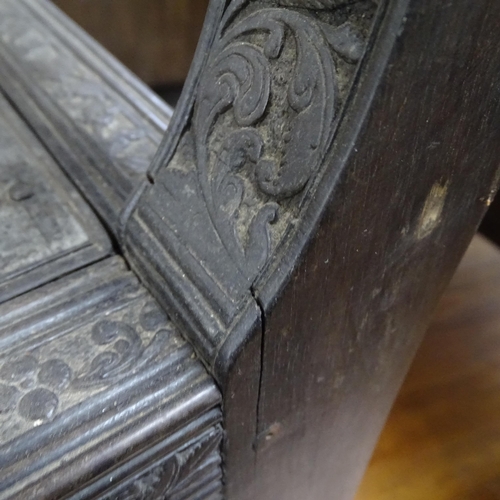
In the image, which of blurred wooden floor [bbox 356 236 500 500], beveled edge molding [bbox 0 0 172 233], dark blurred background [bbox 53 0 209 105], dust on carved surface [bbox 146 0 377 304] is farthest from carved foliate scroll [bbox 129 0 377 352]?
dark blurred background [bbox 53 0 209 105]

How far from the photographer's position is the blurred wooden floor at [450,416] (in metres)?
1.07

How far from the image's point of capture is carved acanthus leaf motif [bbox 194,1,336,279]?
34 centimetres

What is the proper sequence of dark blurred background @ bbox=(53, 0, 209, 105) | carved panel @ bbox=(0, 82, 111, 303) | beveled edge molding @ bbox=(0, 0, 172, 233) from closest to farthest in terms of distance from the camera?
carved panel @ bbox=(0, 82, 111, 303) < beveled edge molding @ bbox=(0, 0, 172, 233) < dark blurred background @ bbox=(53, 0, 209, 105)

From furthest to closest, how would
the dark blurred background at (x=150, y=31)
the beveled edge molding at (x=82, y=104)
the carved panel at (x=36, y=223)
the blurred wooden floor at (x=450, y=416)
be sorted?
the dark blurred background at (x=150, y=31) → the blurred wooden floor at (x=450, y=416) → the beveled edge molding at (x=82, y=104) → the carved panel at (x=36, y=223)

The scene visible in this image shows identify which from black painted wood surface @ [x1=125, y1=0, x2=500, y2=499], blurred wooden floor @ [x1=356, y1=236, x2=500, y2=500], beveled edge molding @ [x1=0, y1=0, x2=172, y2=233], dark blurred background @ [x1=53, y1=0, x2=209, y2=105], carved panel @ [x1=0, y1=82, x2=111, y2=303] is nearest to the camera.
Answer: black painted wood surface @ [x1=125, y1=0, x2=500, y2=499]

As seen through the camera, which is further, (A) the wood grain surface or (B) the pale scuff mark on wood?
(A) the wood grain surface

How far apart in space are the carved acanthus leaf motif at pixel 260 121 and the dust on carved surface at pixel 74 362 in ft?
0.36

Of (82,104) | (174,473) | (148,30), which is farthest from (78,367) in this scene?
(148,30)

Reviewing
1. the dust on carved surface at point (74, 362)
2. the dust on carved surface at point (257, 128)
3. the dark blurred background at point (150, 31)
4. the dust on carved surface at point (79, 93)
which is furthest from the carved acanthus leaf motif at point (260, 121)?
the dark blurred background at point (150, 31)

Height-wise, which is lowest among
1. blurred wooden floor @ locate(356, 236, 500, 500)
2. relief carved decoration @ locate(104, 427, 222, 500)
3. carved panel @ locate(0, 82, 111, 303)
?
blurred wooden floor @ locate(356, 236, 500, 500)

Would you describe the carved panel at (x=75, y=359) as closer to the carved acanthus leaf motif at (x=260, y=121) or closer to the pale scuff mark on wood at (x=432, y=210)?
the carved acanthus leaf motif at (x=260, y=121)

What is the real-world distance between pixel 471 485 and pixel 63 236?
1.00 meters

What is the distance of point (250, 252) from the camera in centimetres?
39

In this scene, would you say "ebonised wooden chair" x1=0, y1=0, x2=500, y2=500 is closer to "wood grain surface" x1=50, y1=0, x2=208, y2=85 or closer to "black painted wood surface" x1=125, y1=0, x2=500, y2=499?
"black painted wood surface" x1=125, y1=0, x2=500, y2=499
